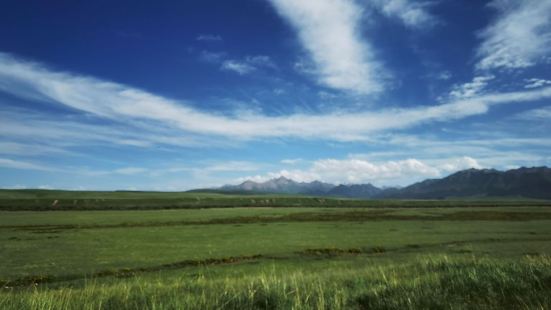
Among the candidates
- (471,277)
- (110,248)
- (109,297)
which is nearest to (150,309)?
(109,297)

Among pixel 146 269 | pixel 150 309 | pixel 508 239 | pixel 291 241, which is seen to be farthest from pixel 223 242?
pixel 150 309

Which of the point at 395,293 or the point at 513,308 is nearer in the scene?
the point at 513,308

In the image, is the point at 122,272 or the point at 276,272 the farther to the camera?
the point at 122,272

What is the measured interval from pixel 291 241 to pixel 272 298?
29.4 meters

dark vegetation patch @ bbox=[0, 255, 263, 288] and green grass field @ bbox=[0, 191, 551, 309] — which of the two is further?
dark vegetation patch @ bbox=[0, 255, 263, 288]

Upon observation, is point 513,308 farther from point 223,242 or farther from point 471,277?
point 223,242

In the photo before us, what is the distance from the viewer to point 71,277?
874 inches

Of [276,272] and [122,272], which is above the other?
[276,272]

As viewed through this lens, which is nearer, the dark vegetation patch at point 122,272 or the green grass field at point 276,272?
the green grass field at point 276,272

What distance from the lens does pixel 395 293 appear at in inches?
363

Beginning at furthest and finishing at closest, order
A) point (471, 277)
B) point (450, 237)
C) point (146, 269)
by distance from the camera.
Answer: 1. point (450, 237)
2. point (146, 269)
3. point (471, 277)

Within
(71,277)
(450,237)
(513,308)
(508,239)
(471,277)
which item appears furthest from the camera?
(450,237)

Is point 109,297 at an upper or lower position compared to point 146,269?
upper

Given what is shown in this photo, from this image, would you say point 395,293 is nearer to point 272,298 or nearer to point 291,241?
point 272,298
